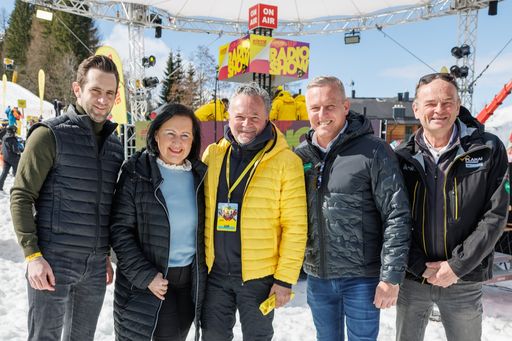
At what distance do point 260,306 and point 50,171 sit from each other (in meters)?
1.20

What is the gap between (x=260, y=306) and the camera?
74.6 inches

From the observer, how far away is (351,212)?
6.26 feet

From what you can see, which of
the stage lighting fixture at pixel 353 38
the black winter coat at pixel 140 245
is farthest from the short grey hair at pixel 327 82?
the stage lighting fixture at pixel 353 38

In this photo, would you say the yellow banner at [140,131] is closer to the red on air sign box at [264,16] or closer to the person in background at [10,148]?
the person in background at [10,148]

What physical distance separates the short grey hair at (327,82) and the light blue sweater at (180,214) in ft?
2.68

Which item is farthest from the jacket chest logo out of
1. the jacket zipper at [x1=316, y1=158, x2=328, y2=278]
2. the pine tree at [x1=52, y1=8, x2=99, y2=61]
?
the pine tree at [x1=52, y1=8, x2=99, y2=61]

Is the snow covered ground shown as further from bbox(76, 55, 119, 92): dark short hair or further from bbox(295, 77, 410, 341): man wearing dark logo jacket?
bbox(76, 55, 119, 92): dark short hair

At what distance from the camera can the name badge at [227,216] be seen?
192cm

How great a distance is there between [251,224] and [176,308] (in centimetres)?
58

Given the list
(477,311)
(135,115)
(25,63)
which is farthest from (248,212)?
(25,63)

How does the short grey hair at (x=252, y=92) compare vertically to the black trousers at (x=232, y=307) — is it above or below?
above

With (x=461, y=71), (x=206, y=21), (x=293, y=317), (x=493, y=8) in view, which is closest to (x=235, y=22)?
(x=206, y=21)

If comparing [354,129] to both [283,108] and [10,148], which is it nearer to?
[283,108]

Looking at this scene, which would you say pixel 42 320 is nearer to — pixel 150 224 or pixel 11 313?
pixel 150 224
